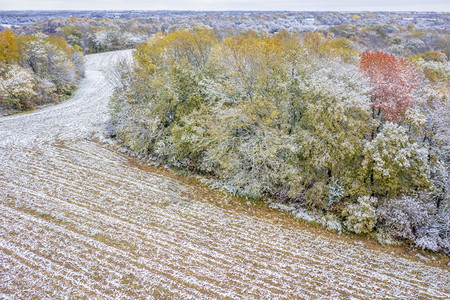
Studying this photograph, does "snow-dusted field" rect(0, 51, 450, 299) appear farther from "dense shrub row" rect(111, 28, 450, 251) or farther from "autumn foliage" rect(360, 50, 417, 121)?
"autumn foliage" rect(360, 50, 417, 121)

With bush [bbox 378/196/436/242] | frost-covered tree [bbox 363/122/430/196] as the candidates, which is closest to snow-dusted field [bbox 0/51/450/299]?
bush [bbox 378/196/436/242]

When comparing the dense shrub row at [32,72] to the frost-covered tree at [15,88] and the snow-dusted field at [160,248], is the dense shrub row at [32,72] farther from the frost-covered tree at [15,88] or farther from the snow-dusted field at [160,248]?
the snow-dusted field at [160,248]

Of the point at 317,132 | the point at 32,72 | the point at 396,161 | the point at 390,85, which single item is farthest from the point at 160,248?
the point at 32,72

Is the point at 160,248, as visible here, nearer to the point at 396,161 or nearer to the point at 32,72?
the point at 396,161

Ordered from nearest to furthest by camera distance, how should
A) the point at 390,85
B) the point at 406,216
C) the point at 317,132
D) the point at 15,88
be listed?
1. the point at 406,216
2. the point at 317,132
3. the point at 390,85
4. the point at 15,88

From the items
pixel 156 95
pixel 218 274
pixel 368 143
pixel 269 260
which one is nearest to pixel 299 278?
pixel 269 260

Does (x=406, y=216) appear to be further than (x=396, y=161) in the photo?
Yes
